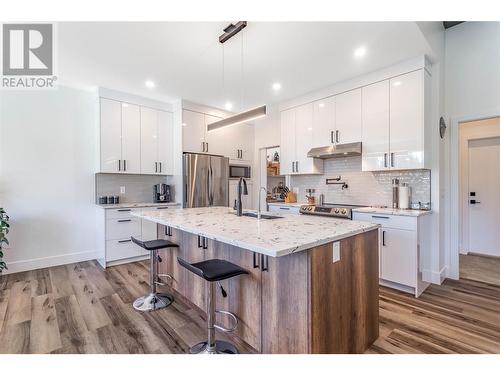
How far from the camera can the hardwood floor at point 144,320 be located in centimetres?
190

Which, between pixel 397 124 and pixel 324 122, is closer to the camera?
pixel 397 124

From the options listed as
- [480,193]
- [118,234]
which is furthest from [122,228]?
[480,193]

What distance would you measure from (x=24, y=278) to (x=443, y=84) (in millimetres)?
6018

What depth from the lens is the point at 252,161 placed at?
5.40 metres

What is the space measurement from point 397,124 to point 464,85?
99 centimetres

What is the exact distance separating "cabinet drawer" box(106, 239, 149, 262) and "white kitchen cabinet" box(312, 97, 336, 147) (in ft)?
10.9

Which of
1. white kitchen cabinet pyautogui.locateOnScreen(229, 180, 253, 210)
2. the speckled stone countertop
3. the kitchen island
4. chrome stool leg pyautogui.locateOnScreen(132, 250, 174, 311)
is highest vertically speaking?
white kitchen cabinet pyautogui.locateOnScreen(229, 180, 253, 210)

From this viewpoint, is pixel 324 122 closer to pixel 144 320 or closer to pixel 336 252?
pixel 336 252

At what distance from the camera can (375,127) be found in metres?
3.39

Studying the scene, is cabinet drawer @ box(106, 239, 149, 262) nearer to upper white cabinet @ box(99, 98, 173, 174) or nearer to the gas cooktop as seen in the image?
upper white cabinet @ box(99, 98, 173, 174)

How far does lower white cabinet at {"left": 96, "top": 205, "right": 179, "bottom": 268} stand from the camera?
Result: 372cm

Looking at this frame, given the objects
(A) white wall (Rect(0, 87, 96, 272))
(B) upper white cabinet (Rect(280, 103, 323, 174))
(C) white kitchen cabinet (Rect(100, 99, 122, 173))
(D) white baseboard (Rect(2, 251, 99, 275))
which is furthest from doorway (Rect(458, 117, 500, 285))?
(A) white wall (Rect(0, 87, 96, 272))

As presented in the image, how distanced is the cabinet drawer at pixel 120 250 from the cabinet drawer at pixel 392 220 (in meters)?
3.31

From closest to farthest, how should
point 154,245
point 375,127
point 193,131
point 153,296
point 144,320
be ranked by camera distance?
point 144,320 < point 154,245 < point 153,296 < point 375,127 < point 193,131
